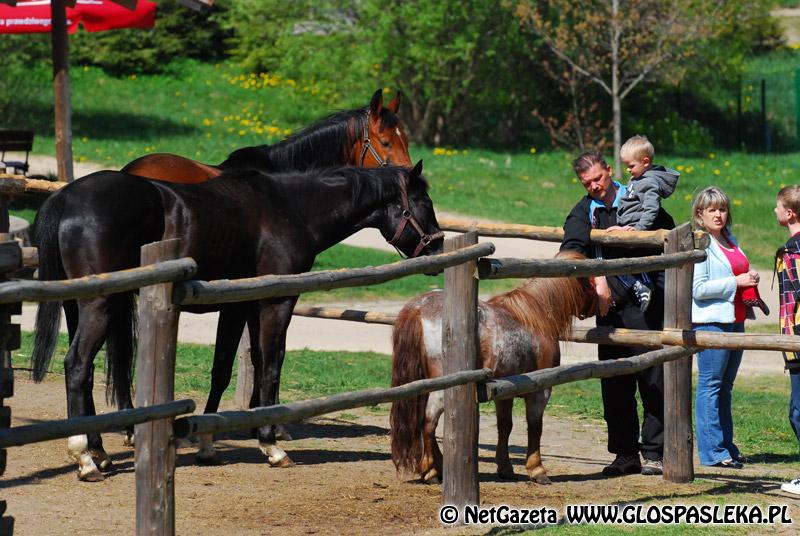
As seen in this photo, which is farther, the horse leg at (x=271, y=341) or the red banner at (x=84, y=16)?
the red banner at (x=84, y=16)

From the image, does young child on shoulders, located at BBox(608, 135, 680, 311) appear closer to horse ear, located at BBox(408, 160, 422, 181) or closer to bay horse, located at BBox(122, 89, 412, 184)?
horse ear, located at BBox(408, 160, 422, 181)

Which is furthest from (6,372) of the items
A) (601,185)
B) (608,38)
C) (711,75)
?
(711,75)

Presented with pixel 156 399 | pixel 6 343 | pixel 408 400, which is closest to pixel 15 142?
pixel 408 400

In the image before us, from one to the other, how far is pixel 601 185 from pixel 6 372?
3865 millimetres

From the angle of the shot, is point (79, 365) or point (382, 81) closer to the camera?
point (79, 365)

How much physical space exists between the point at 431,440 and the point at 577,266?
127 centimetres

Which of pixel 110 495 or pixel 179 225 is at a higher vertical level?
pixel 179 225

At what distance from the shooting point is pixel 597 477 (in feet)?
23.4

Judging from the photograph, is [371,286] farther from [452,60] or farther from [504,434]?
[452,60]

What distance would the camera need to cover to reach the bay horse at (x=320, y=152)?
811 centimetres

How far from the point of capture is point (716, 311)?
7707 millimetres

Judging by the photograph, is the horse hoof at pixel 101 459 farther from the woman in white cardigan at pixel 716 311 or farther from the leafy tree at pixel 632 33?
the leafy tree at pixel 632 33

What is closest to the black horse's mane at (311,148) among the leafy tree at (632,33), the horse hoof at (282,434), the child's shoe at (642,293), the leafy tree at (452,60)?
the horse hoof at (282,434)

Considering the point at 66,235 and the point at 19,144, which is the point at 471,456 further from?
the point at 19,144
